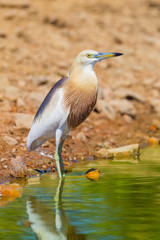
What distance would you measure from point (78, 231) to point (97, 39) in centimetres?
1437

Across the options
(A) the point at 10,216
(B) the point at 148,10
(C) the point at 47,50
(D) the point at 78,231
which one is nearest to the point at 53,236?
(D) the point at 78,231

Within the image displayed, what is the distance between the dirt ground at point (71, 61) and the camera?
9914 millimetres

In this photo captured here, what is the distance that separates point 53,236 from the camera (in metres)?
4.52

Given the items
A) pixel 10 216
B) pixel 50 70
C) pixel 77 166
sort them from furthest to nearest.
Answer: pixel 50 70
pixel 77 166
pixel 10 216

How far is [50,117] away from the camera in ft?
24.4

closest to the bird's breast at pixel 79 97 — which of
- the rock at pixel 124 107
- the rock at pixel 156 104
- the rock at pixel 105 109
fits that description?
the rock at pixel 105 109

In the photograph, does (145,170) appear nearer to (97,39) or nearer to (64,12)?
(97,39)

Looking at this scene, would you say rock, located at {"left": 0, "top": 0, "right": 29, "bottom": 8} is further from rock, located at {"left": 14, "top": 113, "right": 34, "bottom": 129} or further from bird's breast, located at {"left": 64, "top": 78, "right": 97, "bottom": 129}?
bird's breast, located at {"left": 64, "top": 78, "right": 97, "bottom": 129}

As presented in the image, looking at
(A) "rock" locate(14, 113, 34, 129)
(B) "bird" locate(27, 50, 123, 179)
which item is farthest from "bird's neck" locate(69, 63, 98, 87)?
(A) "rock" locate(14, 113, 34, 129)

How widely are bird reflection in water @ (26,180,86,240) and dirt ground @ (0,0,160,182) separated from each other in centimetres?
192

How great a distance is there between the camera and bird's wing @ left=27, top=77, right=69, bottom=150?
24.1ft

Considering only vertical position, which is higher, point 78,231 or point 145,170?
point 78,231

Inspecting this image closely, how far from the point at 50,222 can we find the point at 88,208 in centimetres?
61

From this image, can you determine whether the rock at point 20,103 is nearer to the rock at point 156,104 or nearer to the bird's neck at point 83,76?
the bird's neck at point 83,76
